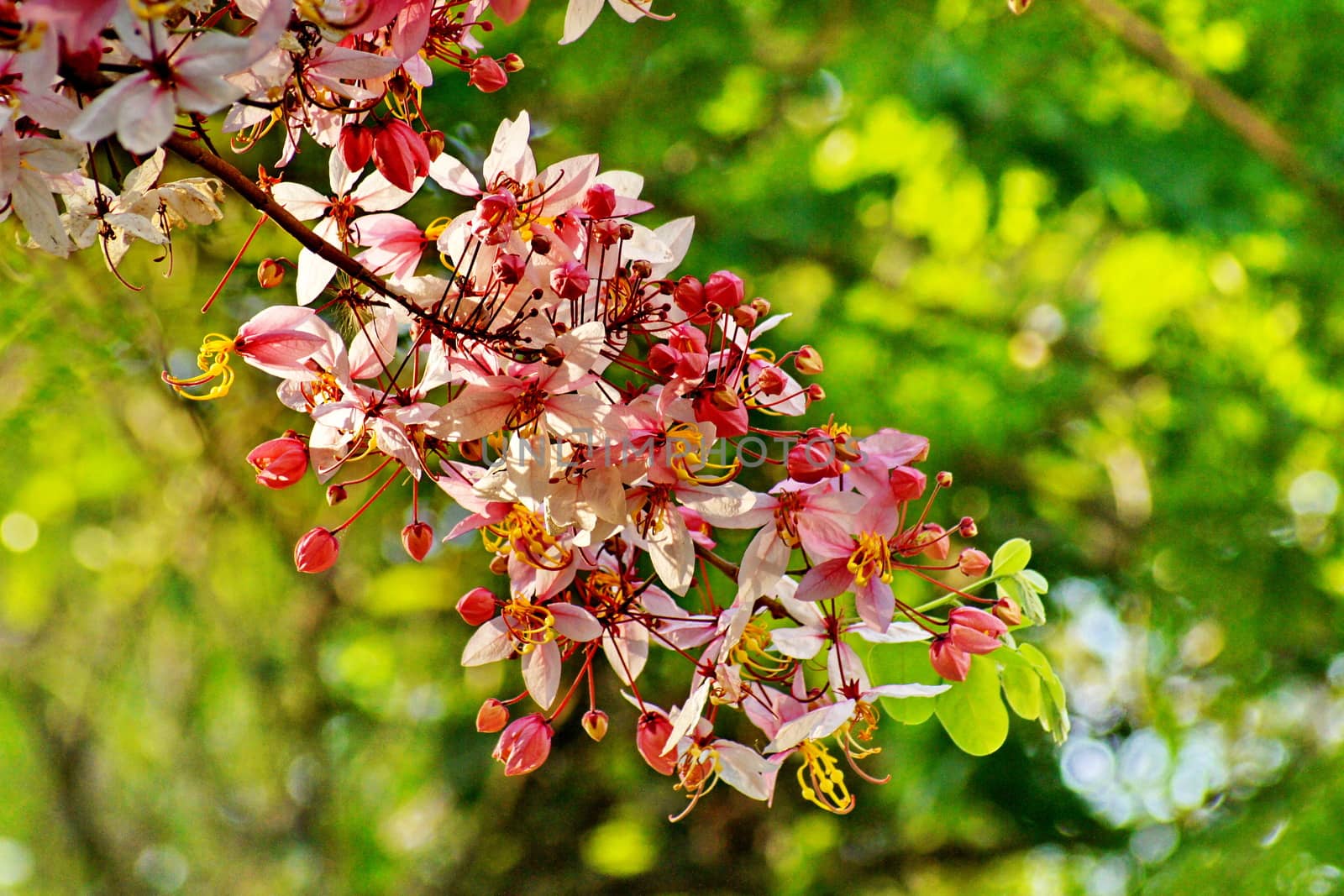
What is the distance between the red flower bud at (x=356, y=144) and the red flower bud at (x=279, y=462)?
15 centimetres

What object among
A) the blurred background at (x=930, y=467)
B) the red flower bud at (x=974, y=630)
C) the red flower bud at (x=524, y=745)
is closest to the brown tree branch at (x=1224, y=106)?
the blurred background at (x=930, y=467)

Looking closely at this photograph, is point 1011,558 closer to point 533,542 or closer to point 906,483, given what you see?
point 906,483

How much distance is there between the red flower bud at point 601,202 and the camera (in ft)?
1.82

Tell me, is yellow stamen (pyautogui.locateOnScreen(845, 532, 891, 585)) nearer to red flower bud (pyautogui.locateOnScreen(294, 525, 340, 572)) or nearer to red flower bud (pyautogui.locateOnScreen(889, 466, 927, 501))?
red flower bud (pyautogui.locateOnScreen(889, 466, 927, 501))

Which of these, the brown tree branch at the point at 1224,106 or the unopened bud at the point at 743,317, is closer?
the unopened bud at the point at 743,317

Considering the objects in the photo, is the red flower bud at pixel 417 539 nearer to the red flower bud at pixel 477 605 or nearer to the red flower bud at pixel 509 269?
the red flower bud at pixel 477 605

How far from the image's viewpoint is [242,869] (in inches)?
104

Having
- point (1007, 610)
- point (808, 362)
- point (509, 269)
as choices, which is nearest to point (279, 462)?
point (509, 269)

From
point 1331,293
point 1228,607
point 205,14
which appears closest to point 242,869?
point 1228,607

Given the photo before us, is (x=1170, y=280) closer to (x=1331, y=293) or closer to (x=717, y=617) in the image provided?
(x=1331, y=293)

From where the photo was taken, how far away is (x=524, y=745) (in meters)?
0.64

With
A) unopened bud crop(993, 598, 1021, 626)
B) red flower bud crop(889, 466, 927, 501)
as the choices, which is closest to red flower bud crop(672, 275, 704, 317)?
red flower bud crop(889, 466, 927, 501)

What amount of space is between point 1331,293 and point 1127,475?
607 millimetres

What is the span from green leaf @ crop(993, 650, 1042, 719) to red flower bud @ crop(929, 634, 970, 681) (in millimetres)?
106
